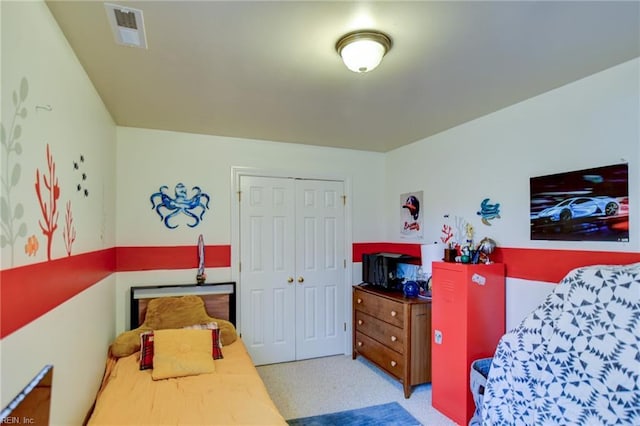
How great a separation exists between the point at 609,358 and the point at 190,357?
2.53 meters

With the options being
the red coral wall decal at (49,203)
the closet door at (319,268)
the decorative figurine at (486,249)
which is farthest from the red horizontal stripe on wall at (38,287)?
the decorative figurine at (486,249)

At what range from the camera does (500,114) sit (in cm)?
A: 293

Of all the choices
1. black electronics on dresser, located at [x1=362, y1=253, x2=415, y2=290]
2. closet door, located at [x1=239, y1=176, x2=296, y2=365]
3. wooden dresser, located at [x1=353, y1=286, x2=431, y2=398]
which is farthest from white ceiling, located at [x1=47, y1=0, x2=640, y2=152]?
wooden dresser, located at [x1=353, y1=286, x2=431, y2=398]

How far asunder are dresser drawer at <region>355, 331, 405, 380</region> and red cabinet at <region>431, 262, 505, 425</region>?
15.4 inches

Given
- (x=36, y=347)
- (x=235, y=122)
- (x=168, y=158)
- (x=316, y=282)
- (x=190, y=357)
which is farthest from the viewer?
(x=316, y=282)

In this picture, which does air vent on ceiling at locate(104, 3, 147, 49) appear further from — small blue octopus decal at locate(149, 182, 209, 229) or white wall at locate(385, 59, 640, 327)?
white wall at locate(385, 59, 640, 327)

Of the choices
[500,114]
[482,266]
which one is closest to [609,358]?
[482,266]

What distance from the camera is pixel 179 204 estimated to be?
359cm

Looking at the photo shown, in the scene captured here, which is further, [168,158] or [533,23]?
[168,158]

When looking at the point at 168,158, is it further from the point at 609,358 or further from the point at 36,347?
the point at 609,358

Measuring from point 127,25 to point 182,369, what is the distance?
2168 mm

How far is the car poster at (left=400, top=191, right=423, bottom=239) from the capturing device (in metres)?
3.91

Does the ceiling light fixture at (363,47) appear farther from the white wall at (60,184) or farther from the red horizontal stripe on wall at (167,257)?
the red horizontal stripe on wall at (167,257)

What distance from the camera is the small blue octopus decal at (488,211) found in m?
2.96
